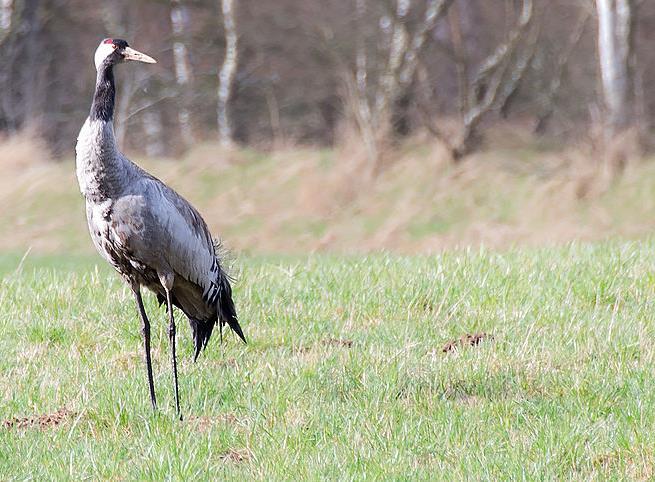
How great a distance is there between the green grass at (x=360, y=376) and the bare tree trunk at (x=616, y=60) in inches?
403

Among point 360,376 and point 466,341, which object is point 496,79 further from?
point 360,376

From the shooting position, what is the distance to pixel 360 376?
246 inches

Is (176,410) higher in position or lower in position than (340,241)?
higher

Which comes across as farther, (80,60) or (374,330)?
(80,60)

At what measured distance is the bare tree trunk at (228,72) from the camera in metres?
28.6

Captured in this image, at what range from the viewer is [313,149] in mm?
22375

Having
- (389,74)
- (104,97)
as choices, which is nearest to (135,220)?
(104,97)

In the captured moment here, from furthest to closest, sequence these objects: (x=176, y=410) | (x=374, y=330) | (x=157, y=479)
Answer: (x=374, y=330) → (x=176, y=410) → (x=157, y=479)

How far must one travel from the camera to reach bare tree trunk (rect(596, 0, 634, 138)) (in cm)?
1884

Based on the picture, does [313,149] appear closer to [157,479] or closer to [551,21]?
[551,21]

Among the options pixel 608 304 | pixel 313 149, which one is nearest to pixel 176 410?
pixel 608 304

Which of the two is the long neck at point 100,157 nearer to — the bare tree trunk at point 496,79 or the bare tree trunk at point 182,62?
the bare tree trunk at point 496,79

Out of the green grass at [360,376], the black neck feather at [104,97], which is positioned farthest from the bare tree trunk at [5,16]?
the black neck feather at [104,97]

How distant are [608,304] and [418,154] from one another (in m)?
12.6
